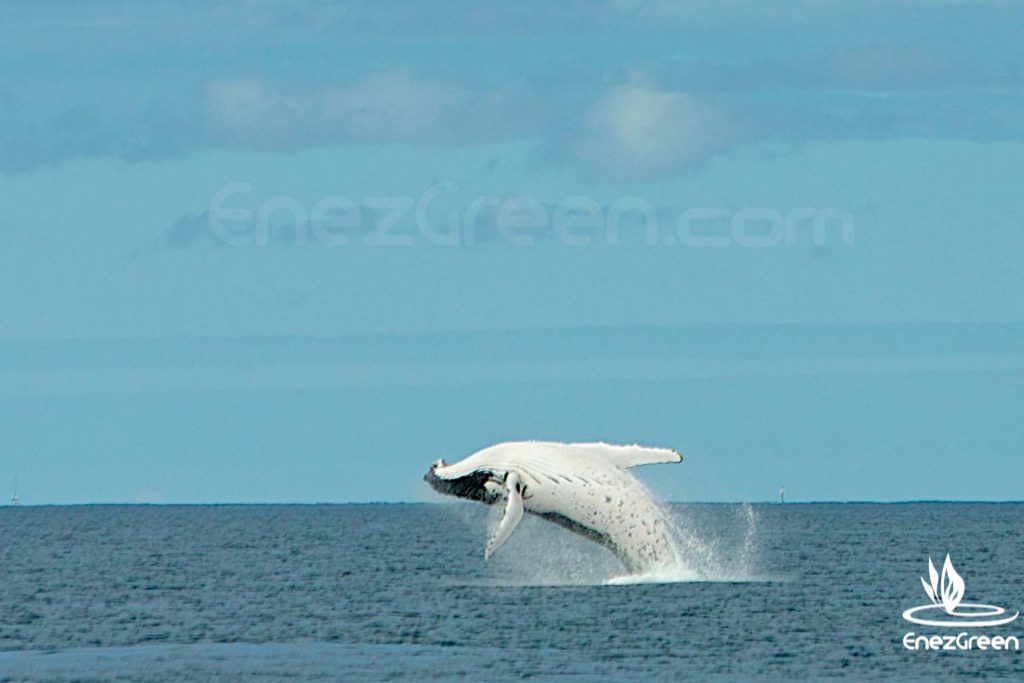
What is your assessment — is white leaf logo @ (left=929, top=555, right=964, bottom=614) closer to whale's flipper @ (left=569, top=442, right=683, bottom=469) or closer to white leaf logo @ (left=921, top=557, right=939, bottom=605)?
white leaf logo @ (left=921, top=557, right=939, bottom=605)

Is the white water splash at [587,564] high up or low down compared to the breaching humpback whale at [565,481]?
up

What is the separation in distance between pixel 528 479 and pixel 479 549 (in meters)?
69.2

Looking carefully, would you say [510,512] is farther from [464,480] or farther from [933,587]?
[933,587]

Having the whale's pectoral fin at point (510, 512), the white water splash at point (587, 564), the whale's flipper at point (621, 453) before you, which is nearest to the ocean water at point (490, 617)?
the white water splash at point (587, 564)

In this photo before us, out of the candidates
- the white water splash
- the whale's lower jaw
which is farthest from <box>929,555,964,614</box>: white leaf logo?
the whale's lower jaw

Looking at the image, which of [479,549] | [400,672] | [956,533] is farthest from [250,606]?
[956,533]

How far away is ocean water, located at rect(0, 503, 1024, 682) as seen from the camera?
5062cm

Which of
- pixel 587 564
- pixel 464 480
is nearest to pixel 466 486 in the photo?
pixel 464 480

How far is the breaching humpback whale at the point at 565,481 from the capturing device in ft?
190

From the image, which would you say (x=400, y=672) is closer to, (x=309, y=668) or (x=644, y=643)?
(x=309, y=668)

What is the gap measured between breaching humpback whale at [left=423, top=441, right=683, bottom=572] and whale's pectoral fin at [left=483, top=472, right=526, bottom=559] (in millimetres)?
45

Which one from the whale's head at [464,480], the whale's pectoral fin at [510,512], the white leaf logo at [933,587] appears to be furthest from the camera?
the white leaf logo at [933,587]

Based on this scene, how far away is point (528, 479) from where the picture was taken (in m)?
57.7

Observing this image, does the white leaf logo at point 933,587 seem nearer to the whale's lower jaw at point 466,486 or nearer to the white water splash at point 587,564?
the white water splash at point 587,564
